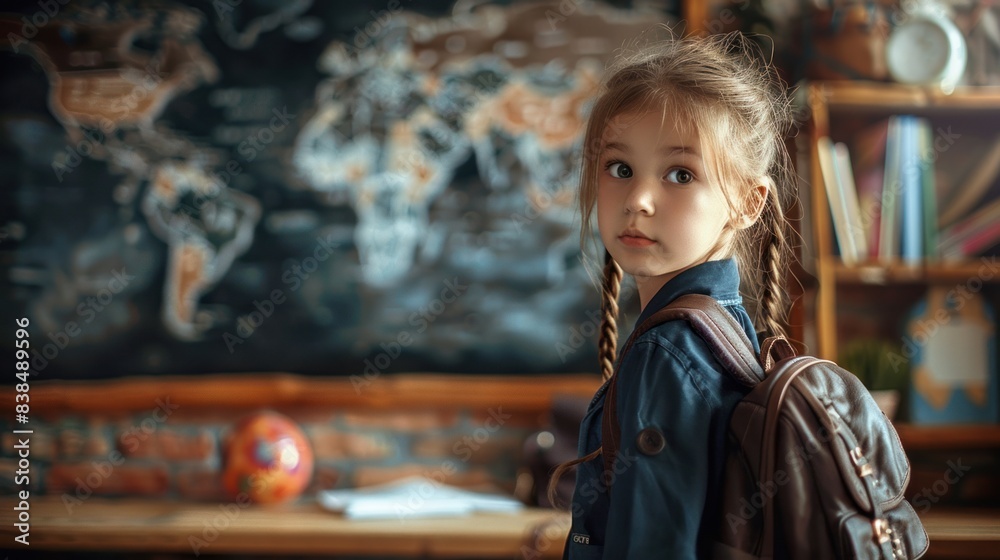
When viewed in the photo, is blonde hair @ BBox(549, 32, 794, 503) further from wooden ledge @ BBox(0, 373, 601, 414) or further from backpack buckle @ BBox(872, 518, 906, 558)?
wooden ledge @ BBox(0, 373, 601, 414)

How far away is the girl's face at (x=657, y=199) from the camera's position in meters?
0.85

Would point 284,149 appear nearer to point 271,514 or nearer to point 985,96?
point 271,514

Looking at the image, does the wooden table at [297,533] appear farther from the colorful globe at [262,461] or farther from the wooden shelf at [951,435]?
the wooden shelf at [951,435]

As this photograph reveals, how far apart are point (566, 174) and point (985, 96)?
1054 millimetres

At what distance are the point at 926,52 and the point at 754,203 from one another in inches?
59.8

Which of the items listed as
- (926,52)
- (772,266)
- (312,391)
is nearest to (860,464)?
(772,266)

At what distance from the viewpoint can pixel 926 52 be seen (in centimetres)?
214

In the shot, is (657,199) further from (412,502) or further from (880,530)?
(412,502)

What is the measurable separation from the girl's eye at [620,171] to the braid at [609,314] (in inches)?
5.7

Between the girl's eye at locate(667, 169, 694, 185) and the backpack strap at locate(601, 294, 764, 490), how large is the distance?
0.12m

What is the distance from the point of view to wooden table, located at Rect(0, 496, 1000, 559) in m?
1.97

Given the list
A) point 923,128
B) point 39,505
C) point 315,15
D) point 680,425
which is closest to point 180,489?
point 39,505

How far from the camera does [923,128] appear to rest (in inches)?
84.5

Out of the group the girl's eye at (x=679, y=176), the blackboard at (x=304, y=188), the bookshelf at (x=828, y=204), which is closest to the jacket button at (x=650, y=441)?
the girl's eye at (x=679, y=176)
